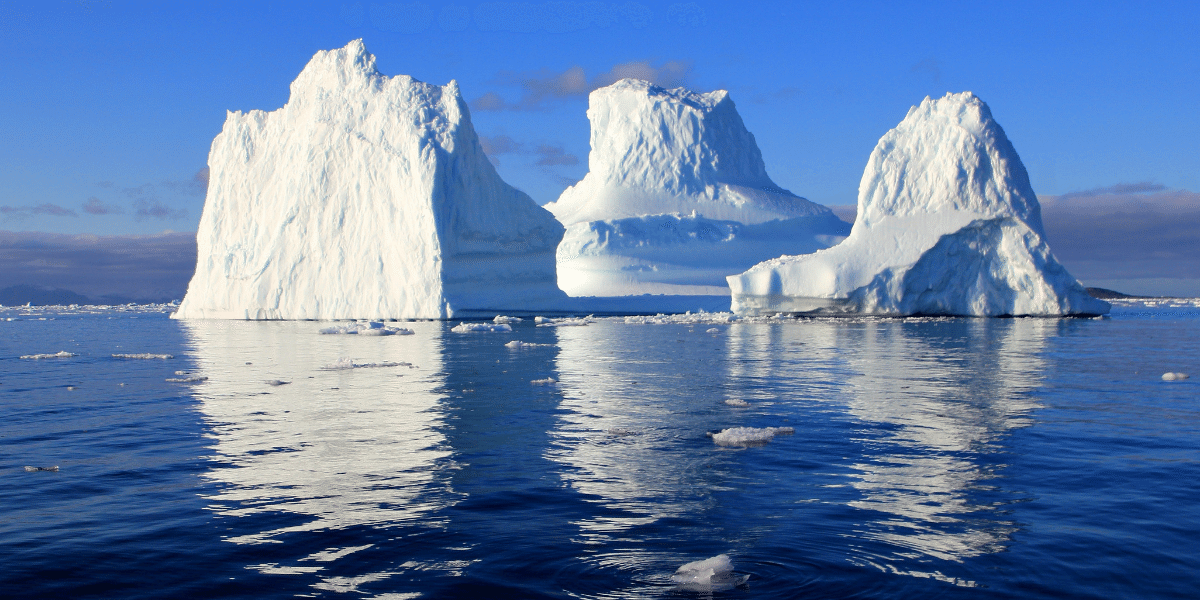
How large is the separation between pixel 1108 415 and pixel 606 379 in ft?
20.6

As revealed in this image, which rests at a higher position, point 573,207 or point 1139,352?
point 573,207

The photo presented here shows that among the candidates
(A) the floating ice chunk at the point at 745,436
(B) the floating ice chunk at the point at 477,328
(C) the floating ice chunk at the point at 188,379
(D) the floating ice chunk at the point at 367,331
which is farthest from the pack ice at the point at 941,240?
(A) the floating ice chunk at the point at 745,436

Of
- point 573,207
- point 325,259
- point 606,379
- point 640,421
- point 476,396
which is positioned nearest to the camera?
point 640,421

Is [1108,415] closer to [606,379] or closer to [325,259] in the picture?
[606,379]

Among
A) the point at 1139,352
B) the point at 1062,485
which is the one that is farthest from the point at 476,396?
the point at 1139,352

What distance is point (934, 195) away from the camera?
2978cm

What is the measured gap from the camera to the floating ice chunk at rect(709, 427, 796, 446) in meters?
7.05

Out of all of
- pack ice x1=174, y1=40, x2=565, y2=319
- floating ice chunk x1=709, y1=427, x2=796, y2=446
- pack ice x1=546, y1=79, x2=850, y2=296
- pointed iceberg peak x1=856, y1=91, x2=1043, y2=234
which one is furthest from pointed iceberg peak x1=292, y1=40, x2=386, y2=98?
floating ice chunk x1=709, y1=427, x2=796, y2=446

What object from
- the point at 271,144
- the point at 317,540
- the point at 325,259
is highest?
the point at 271,144

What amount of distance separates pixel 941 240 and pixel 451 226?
1826 centimetres

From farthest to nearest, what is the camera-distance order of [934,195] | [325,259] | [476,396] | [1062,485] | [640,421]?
[325,259]
[934,195]
[476,396]
[640,421]
[1062,485]

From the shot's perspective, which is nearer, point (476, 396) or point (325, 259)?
point (476, 396)

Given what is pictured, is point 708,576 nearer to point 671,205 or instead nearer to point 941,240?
point 941,240

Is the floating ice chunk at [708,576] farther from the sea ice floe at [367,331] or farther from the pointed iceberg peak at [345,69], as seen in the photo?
the pointed iceberg peak at [345,69]
